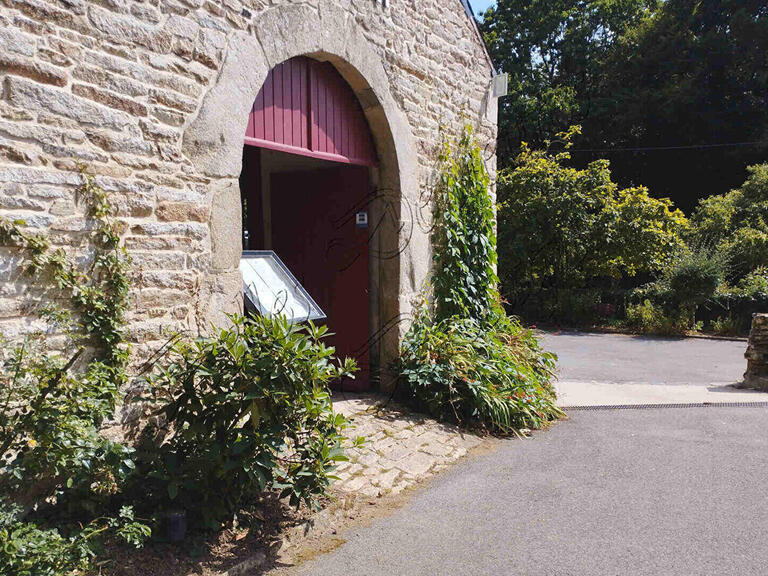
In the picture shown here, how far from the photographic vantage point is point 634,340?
44.4 ft

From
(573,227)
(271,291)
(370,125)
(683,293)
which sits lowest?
(683,293)

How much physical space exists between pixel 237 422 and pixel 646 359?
370 inches

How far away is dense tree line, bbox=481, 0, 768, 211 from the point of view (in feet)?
69.8

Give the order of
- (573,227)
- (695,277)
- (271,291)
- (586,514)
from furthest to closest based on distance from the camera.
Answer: (573,227) → (695,277) → (271,291) → (586,514)

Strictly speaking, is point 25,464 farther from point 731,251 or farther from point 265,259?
point 731,251

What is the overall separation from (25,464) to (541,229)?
14989mm

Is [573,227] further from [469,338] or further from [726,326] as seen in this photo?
[469,338]

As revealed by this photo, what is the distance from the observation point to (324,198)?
6.45 metres

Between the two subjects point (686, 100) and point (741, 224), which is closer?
point (741, 224)

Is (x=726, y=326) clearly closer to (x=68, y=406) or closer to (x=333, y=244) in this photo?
(x=333, y=244)

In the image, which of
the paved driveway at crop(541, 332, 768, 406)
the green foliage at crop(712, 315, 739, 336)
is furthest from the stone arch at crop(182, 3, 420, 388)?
the green foliage at crop(712, 315, 739, 336)

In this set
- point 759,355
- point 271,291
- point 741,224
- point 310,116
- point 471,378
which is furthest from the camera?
point 741,224

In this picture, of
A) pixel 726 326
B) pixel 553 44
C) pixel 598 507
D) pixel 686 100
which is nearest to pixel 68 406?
pixel 598 507

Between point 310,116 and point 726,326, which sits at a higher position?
point 310,116
